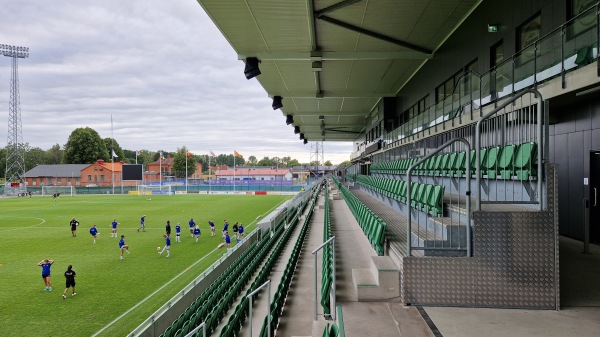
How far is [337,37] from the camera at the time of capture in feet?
58.4

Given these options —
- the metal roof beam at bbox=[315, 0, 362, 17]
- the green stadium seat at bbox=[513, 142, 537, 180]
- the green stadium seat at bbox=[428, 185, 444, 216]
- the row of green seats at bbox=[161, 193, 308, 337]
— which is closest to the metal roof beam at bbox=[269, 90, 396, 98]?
the metal roof beam at bbox=[315, 0, 362, 17]

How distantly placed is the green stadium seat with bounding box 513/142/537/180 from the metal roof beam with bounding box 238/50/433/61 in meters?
14.5

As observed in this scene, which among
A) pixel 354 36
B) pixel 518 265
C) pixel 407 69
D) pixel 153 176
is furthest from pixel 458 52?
pixel 153 176

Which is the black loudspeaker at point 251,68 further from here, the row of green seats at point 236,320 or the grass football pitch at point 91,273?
the row of green seats at point 236,320

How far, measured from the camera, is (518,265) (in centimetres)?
518

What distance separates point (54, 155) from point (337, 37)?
12993 centimetres

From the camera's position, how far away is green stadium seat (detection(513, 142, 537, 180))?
5594 millimetres

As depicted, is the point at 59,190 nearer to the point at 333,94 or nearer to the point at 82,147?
the point at 82,147

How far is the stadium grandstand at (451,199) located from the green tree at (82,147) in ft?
275

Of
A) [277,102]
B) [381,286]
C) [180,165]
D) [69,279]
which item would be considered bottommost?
[69,279]

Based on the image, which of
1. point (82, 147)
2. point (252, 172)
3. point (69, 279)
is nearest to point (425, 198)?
point (69, 279)

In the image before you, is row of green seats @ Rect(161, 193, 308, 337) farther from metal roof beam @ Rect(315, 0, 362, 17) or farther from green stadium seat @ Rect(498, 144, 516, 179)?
metal roof beam @ Rect(315, 0, 362, 17)

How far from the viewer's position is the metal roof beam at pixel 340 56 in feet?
63.8

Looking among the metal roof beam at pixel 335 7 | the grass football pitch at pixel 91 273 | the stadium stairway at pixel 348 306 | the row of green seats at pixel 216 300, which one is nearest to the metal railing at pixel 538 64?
the metal roof beam at pixel 335 7
